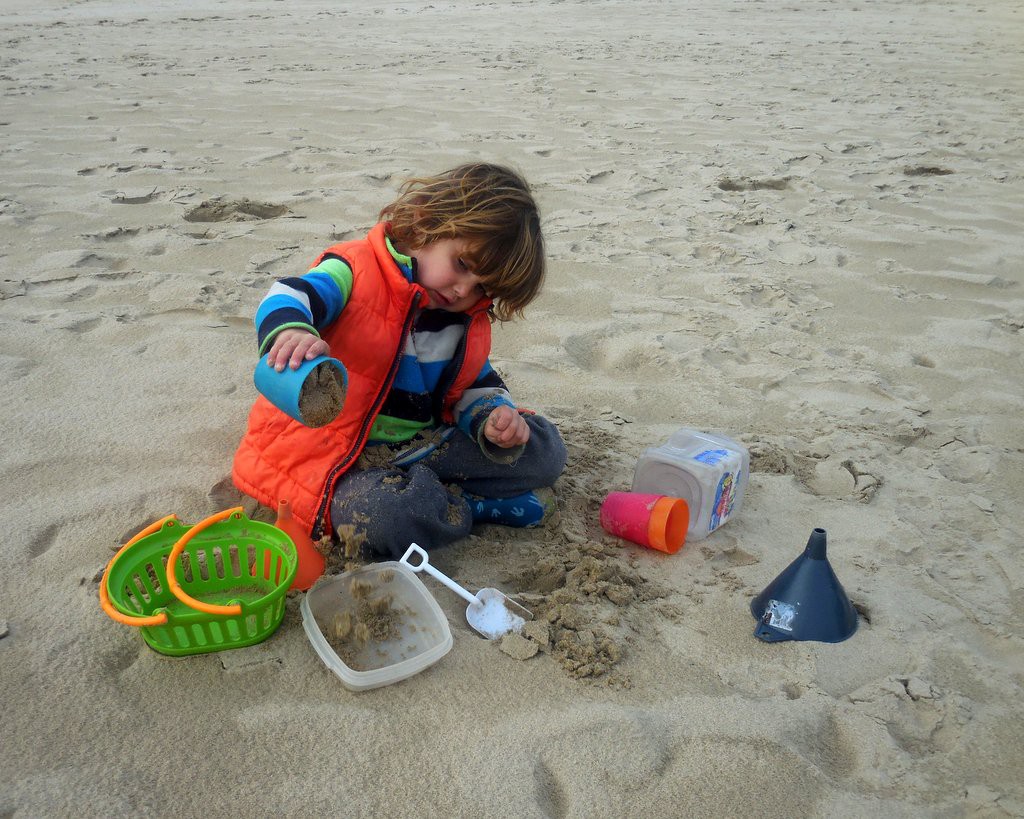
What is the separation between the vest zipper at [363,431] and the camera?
200 cm

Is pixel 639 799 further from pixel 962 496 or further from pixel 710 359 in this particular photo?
pixel 710 359

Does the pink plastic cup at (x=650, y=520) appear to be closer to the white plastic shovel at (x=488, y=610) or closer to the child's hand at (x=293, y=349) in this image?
the white plastic shovel at (x=488, y=610)

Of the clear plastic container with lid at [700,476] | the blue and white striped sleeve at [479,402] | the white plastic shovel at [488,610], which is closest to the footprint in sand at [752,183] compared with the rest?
the clear plastic container with lid at [700,476]

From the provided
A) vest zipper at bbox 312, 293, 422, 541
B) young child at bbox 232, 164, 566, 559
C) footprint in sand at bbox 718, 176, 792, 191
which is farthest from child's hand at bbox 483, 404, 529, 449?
footprint in sand at bbox 718, 176, 792, 191

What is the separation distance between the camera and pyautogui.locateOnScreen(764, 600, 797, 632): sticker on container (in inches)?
71.1

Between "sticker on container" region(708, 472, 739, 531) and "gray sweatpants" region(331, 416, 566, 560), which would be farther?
"sticker on container" region(708, 472, 739, 531)

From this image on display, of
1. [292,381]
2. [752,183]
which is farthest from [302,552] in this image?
[752,183]

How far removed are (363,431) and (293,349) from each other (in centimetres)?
41

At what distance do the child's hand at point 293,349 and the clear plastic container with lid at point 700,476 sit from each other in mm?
926

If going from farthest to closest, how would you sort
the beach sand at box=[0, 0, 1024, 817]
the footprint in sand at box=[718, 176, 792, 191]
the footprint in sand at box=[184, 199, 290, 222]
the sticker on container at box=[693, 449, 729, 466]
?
the footprint in sand at box=[718, 176, 792, 191] < the footprint in sand at box=[184, 199, 290, 222] < the sticker on container at box=[693, 449, 729, 466] < the beach sand at box=[0, 0, 1024, 817]

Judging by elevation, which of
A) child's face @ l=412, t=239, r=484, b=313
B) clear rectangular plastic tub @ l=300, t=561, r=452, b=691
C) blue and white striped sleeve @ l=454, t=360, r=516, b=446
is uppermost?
child's face @ l=412, t=239, r=484, b=313

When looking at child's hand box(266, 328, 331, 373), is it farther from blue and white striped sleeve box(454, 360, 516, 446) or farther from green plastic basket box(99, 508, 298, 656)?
blue and white striped sleeve box(454, 360, 516, 446)

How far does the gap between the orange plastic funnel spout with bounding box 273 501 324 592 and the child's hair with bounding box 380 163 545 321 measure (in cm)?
68

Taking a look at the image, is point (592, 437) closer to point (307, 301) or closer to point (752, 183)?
point (307, 301)
